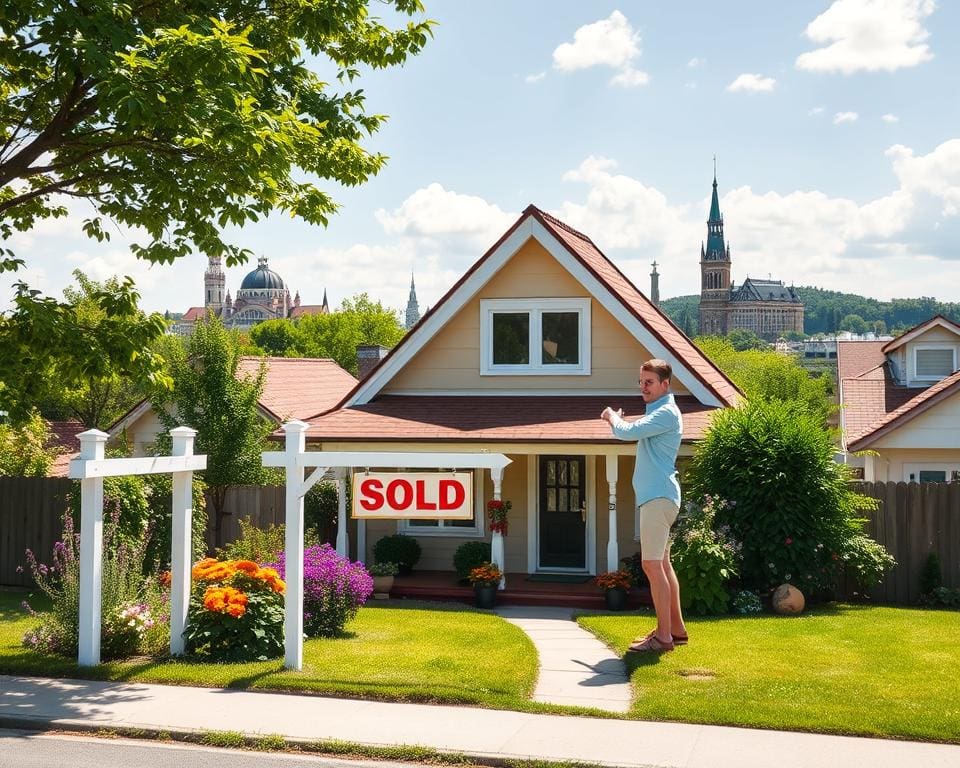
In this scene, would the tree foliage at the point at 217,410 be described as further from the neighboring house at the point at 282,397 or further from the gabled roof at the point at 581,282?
the neighboring house at the point at 282,397

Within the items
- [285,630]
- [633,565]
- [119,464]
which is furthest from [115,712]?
[633,565]

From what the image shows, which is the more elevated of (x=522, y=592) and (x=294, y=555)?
(x=294, y=555)

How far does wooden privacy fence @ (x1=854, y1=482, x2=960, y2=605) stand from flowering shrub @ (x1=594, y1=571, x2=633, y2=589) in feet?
12.2

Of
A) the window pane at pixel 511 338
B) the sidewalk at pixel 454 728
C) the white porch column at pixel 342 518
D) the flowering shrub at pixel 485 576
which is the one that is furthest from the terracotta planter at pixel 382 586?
the sidewalk at pixel 454 728

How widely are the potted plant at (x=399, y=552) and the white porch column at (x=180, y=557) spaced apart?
22.6ft

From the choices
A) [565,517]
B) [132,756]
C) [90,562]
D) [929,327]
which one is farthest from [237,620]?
[929,327]

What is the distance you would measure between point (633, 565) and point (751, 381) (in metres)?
41.8

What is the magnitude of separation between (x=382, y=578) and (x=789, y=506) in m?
6.32

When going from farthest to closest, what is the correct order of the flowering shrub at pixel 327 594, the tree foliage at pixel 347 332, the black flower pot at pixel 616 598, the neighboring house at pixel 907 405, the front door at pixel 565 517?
1. the tree foliage at pixel 347 332
2. the neighboring house at pixel 907 405
3. the front door at pixel 565 517
4. the black flower pot at pixel 616 598
5. the flowering shrub at pixel 327 594

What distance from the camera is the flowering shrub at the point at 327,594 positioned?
39.2ft

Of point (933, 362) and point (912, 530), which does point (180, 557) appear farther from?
point (933, 362)

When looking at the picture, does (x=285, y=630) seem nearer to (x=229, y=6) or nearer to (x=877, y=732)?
(x=877, y=732)

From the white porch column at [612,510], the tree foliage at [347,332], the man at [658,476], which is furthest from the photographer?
the tree foliage at [347,332]

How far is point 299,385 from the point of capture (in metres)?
30.9
